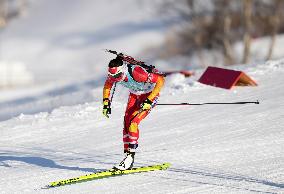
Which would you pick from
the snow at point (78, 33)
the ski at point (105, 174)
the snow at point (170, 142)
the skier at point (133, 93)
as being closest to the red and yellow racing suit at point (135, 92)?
the skier at point (133, 93)

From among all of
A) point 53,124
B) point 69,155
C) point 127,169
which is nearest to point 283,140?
point 127,169

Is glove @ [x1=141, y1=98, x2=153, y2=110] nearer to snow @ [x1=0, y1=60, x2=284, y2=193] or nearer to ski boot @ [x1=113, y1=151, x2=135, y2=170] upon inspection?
ski boot @ [x1=113, y1=151, x2=135, y2=170]

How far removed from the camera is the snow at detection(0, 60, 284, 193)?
7910mm

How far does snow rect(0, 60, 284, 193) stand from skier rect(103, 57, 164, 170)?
0.39m

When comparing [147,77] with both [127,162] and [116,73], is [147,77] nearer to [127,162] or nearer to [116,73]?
[116,73]

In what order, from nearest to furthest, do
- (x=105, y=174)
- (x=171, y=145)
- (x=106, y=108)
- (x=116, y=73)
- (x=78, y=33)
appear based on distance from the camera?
(x=105, y=174) → (x=116, y=73) → (x=106, y=108) → (x=171, y=145) → (x=78, y=33)

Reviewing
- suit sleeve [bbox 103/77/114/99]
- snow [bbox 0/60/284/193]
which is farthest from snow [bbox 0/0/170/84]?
suit sleeve [bbox 103/77/114/99]

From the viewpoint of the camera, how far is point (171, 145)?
31.6ft

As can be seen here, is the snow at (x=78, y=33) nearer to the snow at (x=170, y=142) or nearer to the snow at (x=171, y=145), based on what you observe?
the snow at (x=170, y=142)

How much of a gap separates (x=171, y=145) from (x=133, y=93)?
4.40 feet

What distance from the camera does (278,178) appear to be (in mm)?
7668

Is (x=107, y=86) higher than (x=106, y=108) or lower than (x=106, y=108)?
higher

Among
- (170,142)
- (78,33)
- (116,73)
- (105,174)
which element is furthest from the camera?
(78,33)

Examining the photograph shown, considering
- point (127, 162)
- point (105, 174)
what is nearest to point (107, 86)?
point (127, 162)
